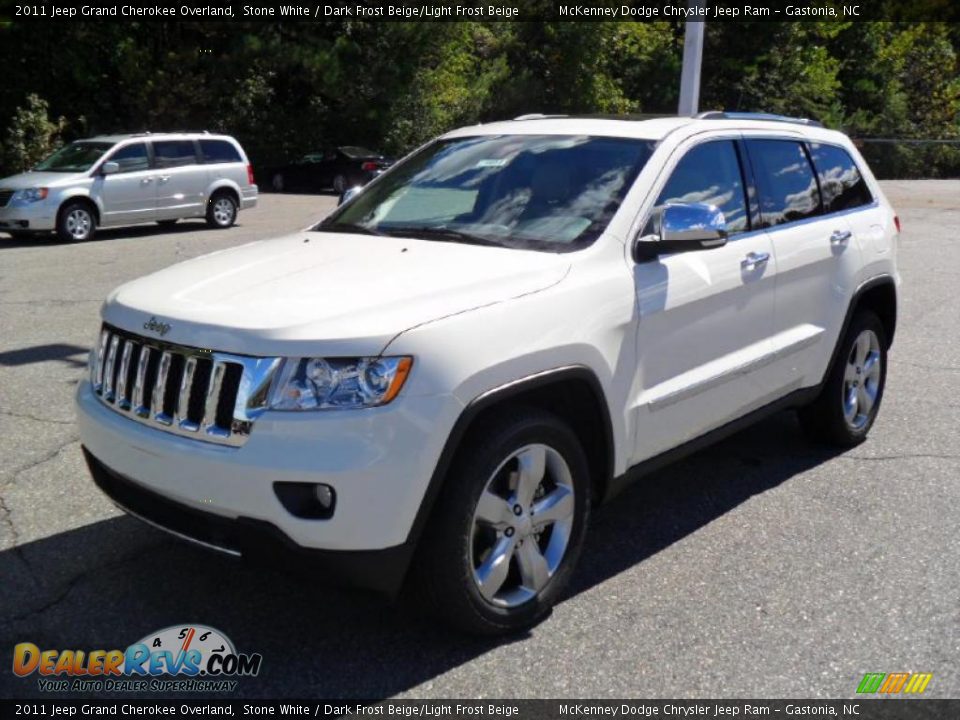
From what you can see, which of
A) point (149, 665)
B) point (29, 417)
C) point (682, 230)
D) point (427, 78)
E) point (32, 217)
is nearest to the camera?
point (149, 665)

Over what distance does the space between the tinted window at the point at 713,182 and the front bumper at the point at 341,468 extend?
1746mm

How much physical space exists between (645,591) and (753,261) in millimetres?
1578

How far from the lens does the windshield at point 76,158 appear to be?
657 inches

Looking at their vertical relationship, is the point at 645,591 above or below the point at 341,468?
below

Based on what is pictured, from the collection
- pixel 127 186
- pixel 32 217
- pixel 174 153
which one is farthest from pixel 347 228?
pixel 174 153

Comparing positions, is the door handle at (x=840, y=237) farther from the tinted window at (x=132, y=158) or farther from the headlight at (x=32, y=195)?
the tinted window at (x=132, y=158)

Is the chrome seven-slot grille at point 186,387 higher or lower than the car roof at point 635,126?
lower

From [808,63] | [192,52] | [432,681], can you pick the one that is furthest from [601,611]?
[808,63]

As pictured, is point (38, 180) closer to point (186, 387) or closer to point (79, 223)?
point (79, 223)

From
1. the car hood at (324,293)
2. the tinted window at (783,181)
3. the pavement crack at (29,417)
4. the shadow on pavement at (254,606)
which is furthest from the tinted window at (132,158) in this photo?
the tinted window at (783,181)

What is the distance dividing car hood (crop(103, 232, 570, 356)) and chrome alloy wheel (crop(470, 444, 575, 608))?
0.60m

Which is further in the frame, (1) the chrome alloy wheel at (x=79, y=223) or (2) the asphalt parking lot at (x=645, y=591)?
(1) the chrome alloy wheel at (x=79, y=223)

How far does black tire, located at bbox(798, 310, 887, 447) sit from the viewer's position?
18.3 feet

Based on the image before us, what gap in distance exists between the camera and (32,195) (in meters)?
16.0
